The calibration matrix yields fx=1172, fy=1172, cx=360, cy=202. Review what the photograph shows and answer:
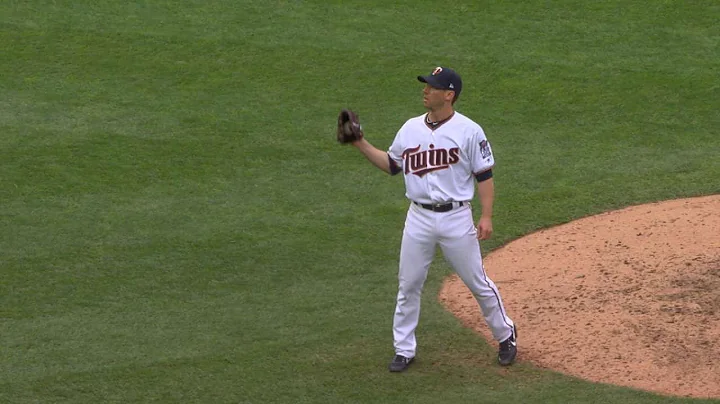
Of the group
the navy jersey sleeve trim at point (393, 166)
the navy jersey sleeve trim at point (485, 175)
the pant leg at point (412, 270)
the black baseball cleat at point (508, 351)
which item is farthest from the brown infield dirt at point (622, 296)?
the navy jersey sleeve trim at point (393, 166)

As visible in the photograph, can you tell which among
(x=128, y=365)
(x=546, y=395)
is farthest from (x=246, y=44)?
(x=546, y=395)

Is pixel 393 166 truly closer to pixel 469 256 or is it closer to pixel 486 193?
pixel 486 193

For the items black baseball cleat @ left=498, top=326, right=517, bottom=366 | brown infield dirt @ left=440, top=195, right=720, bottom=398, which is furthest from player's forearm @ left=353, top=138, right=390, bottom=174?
brown infield dirt @ left=440, top=195, right=720, bottom=398

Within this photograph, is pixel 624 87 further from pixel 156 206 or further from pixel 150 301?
pixel 150 301

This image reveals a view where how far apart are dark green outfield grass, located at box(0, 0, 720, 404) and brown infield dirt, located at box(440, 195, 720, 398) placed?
0.19 meters

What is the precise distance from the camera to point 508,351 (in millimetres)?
6469

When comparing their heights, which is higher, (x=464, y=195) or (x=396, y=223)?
(x=464, y=195)

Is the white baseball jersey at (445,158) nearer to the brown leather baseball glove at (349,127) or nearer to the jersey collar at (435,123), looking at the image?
the jersey collar at (435,123)

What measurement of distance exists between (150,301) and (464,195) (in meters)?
2.29

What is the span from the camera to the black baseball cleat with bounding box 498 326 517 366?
646 cm

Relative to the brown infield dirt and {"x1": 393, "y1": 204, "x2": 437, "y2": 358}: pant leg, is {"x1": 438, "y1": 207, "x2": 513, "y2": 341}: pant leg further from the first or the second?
the brown infield dirt

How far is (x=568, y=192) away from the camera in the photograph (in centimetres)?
893

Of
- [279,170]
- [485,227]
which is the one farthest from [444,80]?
[279,170]

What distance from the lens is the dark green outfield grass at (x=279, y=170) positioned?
21.4 feet
